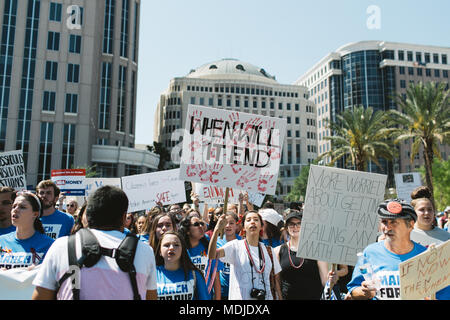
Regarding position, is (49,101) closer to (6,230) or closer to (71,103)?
(71,103)

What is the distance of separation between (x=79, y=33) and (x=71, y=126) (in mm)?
11511

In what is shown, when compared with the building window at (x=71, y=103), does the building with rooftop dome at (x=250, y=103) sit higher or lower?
higher

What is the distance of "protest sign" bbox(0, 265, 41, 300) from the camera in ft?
12.9

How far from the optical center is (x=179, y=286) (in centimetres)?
413

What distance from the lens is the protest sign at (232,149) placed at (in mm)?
5648

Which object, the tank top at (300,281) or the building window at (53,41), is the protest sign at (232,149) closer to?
the tank top at (300,281)

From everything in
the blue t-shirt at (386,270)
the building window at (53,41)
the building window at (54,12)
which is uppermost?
the building window at (54,12)

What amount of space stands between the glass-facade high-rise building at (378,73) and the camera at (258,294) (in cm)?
8713

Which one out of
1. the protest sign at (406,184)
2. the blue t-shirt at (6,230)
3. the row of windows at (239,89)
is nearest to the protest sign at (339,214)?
the blue t-shirt at (6,230)

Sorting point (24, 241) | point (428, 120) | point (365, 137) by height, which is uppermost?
point (428, 120)

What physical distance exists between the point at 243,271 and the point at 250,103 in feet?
306

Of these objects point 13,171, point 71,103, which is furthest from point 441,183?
point 71,103

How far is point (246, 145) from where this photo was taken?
572 centimetres

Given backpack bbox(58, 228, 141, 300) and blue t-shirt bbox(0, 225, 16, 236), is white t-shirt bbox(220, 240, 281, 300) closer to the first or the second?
backpack bbox(58, 228, 141, 300)
